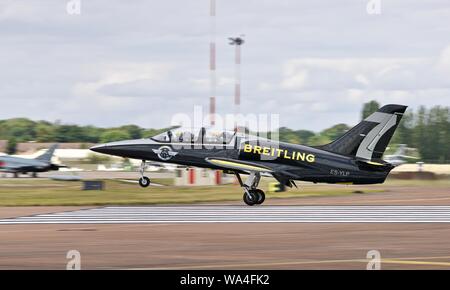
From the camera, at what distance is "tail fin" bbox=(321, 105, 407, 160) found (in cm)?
2894

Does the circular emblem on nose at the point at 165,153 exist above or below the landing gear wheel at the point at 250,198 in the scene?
above

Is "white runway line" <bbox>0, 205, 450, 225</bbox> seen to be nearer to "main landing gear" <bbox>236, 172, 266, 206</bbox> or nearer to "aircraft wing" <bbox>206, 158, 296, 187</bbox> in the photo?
"main landing gear" <bbox>236, 172, 266, 206</bbox>

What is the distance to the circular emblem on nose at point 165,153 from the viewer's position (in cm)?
3086

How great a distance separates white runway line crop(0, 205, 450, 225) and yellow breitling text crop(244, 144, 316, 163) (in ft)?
5.82

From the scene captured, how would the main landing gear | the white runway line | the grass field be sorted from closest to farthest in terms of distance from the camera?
the white runway line → the main landing gear → the grass field

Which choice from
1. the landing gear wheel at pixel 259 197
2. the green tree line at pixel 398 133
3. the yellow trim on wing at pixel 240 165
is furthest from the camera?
the green tree line at pixel 398 133

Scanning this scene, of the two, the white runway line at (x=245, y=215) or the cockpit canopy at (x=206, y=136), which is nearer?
the white runway line at (x=245, y=215)

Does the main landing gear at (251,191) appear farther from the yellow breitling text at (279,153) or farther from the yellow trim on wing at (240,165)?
the yellow breitling text at (279,153)

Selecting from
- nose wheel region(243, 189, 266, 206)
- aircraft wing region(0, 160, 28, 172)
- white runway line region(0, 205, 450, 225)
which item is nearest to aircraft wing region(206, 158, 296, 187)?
nose wheel region(243, 189, 266, 206)

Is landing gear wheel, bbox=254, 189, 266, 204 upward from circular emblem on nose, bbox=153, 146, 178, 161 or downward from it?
downward

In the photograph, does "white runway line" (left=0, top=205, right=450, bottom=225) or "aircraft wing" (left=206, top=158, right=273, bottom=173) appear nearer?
"white runway line" (left=0, top=205, right=450, bottom=225)

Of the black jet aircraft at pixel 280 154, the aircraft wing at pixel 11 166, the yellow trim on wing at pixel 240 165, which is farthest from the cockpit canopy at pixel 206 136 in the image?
the aircraft wing at pixel 11 166

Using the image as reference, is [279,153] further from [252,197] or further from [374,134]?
[374,134]

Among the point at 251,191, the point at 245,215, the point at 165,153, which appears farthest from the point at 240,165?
the point at 245,215
